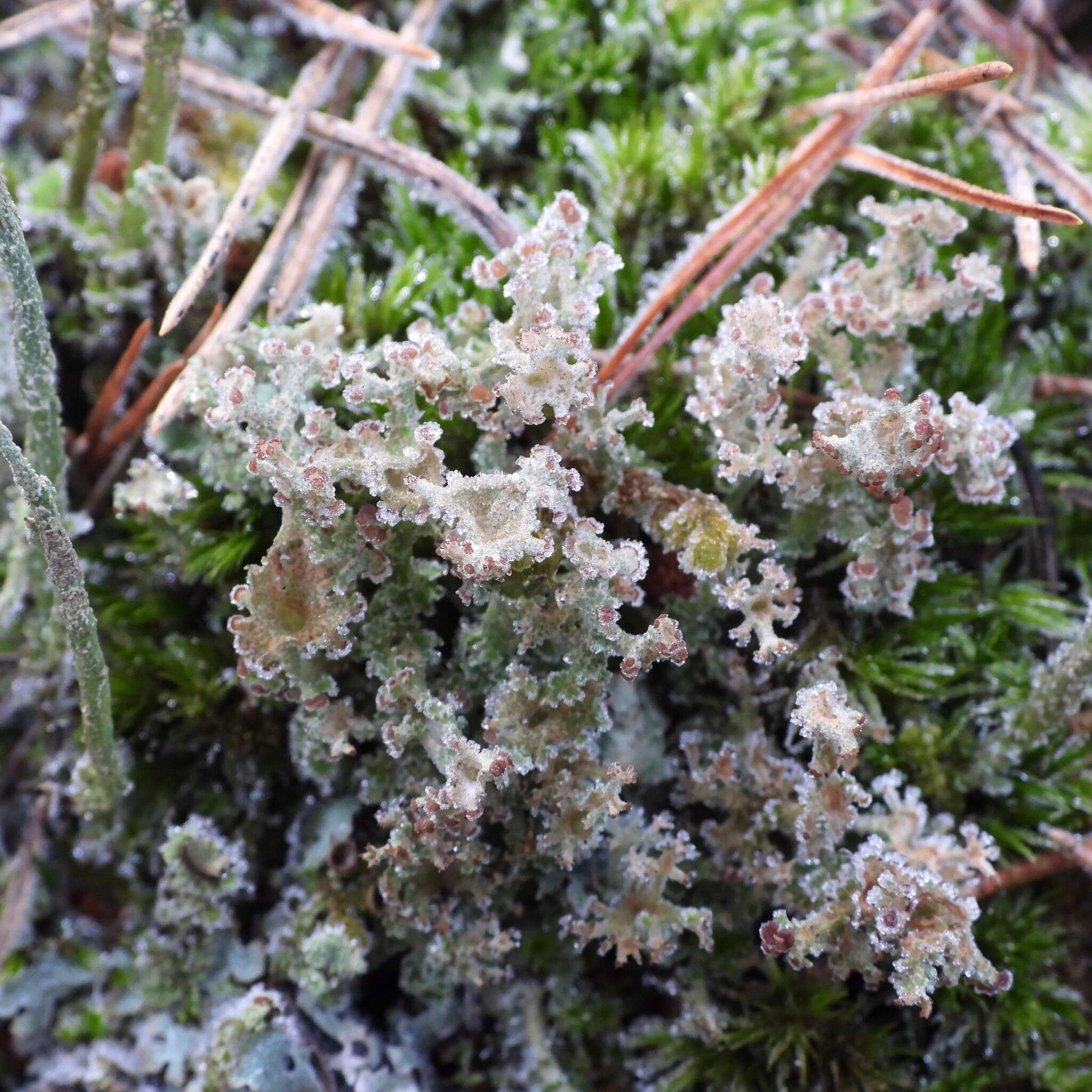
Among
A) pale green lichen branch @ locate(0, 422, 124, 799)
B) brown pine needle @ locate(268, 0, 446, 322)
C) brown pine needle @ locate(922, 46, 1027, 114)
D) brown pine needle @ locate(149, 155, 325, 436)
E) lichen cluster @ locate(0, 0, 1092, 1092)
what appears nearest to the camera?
pale green lichen branch @ locate(0, 422, 124, 799)

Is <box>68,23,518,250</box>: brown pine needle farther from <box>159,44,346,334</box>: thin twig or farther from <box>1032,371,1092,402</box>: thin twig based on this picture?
<box>1032,371,1092,402</box>: thin twig

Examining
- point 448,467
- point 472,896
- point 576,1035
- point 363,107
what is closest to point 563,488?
point 448,467

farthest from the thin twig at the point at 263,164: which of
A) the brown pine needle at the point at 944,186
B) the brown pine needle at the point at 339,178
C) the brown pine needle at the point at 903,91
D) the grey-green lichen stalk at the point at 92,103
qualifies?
the brown pine needle at the point at 944,186

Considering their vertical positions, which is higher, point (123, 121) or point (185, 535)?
point (123, 121)

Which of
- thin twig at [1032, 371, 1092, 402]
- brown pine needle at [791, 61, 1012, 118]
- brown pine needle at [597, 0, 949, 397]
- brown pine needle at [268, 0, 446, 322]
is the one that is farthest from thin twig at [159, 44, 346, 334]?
thin twig at [1032, 371, 1092, 402]

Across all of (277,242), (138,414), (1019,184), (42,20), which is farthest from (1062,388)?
(42,20)

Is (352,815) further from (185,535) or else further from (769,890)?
(769,890)
